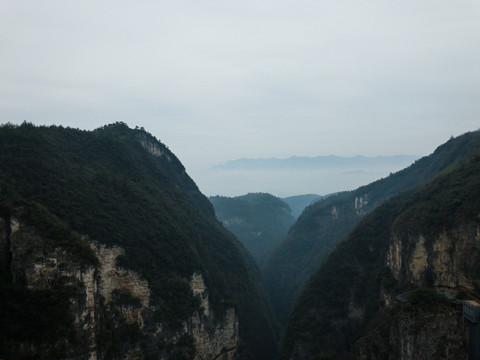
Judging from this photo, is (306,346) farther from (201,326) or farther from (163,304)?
(163,304)

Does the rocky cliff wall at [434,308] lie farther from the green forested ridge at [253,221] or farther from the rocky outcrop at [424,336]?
the green forested ridge at [253,221]

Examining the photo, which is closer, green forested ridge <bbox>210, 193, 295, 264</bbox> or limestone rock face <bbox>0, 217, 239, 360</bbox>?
limestone rock face <bbox>0, 217, 239, 360</bbox>

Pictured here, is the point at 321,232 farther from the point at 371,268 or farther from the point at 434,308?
the point at 434,308

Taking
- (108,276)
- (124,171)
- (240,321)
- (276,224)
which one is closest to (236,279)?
(240,321)

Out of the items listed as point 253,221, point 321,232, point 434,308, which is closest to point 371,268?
point 434,308

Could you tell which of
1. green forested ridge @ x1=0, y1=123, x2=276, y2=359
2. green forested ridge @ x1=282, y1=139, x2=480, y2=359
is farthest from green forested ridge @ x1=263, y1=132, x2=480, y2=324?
green forested ridge @ x1=282, y1=139, x2=480, y2=359

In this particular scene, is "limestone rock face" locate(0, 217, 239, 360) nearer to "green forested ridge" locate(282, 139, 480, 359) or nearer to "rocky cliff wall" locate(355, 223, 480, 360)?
"green forested ridge" locate(282, 139, 480, 359)

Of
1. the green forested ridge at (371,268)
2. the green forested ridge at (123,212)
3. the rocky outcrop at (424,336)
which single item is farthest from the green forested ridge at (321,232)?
the rocky outcrop at (424,336)
